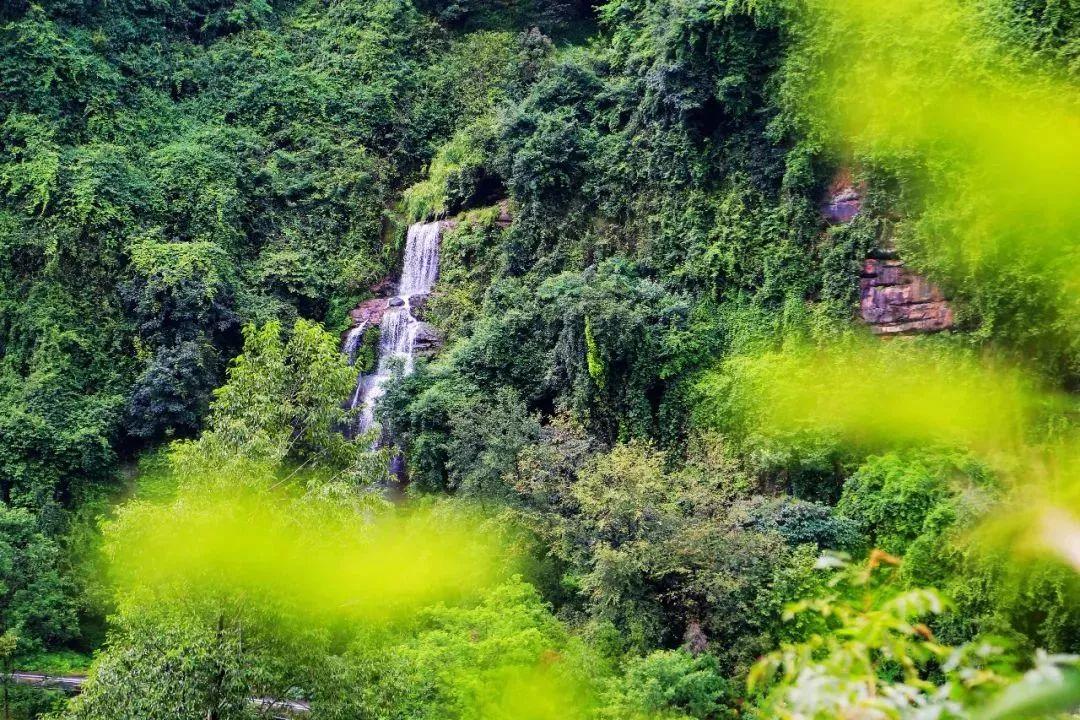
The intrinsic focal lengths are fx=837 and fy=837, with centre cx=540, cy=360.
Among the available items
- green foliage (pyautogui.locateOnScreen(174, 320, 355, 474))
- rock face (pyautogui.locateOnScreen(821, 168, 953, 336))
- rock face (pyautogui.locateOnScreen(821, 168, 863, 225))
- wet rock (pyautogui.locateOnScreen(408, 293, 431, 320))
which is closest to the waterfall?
wet rock (pyautogui.locateOnScreen(408, 293, 431, 320))

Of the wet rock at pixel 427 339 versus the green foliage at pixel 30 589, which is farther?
the wet rock at pixel 427 339

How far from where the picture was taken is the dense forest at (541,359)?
6.91 metres

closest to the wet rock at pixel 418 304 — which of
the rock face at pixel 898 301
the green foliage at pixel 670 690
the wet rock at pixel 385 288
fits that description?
the wet rock at pixel 385 288

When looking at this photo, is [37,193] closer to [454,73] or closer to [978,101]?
[454,73]

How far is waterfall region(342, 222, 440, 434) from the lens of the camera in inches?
766

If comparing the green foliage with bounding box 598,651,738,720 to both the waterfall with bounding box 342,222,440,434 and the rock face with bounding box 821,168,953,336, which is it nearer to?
the rock face with bounding box 821,168,953,336

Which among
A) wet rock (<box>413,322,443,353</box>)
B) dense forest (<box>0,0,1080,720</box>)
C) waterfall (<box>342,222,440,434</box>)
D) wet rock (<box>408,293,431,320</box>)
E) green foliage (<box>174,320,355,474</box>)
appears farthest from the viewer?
wet rock (<box>408,293,431,320</box>)

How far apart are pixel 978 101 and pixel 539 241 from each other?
1637cm

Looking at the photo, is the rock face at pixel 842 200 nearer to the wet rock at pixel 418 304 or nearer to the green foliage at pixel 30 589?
the wet rock at pixel 418 304

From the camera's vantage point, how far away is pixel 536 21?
1024 inches

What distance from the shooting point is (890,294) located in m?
13.4

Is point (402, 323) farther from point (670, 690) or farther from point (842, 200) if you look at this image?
point (670, 690)

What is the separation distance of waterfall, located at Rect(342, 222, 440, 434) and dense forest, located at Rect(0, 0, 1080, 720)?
0.40 feet

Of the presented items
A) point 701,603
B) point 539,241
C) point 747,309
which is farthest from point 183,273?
point 701,603
